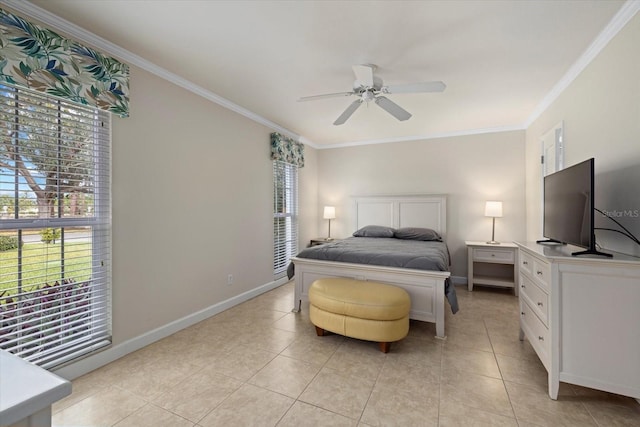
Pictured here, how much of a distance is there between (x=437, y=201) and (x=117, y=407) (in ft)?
14.9

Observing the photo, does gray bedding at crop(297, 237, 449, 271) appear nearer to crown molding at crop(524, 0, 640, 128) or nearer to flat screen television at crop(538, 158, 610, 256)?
flat screen television at crop(538, 158, 610, 256)

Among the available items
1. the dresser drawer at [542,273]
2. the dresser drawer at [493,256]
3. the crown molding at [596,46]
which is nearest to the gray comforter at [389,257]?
the dresser drawer at [542,273]

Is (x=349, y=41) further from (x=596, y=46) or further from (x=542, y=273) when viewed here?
(x=542, y=273)

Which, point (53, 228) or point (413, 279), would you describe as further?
point (413, 279)

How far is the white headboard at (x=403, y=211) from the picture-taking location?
4566 mm

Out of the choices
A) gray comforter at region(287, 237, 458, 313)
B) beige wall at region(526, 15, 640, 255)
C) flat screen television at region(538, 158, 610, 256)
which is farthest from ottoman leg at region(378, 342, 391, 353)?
beige wall at region(526, 15, 640, 255)

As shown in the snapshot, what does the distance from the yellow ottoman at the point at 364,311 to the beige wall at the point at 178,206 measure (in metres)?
1.35

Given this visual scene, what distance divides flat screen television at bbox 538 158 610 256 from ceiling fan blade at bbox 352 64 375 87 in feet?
5.35

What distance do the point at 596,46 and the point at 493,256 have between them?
104 inches

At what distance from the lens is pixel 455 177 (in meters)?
4.56

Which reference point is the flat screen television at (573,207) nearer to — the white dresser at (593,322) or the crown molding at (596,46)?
A: the white dresser at (593,322)

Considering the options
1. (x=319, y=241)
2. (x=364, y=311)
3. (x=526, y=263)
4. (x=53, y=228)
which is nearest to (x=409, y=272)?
(x=364, y=311)

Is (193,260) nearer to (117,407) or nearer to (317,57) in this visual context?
(117,407)

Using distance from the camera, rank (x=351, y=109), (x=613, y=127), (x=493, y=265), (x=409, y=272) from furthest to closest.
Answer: (x=493, y=265) < (x=351, y=109) < (x=409, y=272) < (x=613, y=127)
